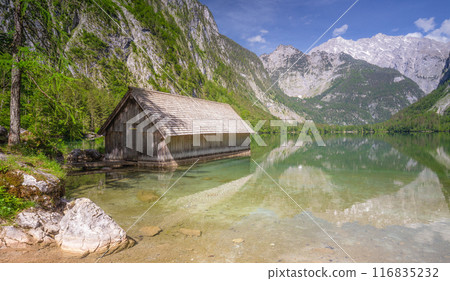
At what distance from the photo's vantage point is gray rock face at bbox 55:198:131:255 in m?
6.03

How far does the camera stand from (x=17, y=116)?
10.9m

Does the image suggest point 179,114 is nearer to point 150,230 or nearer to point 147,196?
point 147,196

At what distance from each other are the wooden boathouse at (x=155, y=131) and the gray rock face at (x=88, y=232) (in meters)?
12.6

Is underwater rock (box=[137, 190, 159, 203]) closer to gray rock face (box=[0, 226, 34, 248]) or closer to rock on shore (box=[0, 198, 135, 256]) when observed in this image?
rock on shore (box=[0, 198, 135, 256])

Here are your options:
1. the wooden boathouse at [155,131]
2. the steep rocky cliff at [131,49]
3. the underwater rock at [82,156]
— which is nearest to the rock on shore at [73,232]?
the wooden boathouse at [155,131]

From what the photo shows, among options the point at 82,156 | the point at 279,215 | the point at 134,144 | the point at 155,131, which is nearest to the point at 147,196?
the point at 279,215

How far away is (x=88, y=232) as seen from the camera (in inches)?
246

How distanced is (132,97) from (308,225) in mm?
16438

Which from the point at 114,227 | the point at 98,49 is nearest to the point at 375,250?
the point at 114,227

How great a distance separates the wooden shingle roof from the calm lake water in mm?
4620

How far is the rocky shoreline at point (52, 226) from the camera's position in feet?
19.7

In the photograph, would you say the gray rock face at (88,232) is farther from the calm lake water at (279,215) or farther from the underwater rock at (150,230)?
the underwater rock at (150,230)

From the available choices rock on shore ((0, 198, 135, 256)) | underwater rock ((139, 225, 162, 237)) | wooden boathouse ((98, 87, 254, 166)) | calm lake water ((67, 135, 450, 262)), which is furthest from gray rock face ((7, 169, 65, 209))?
wooden boathouse ((98, 87, 254, 166))
